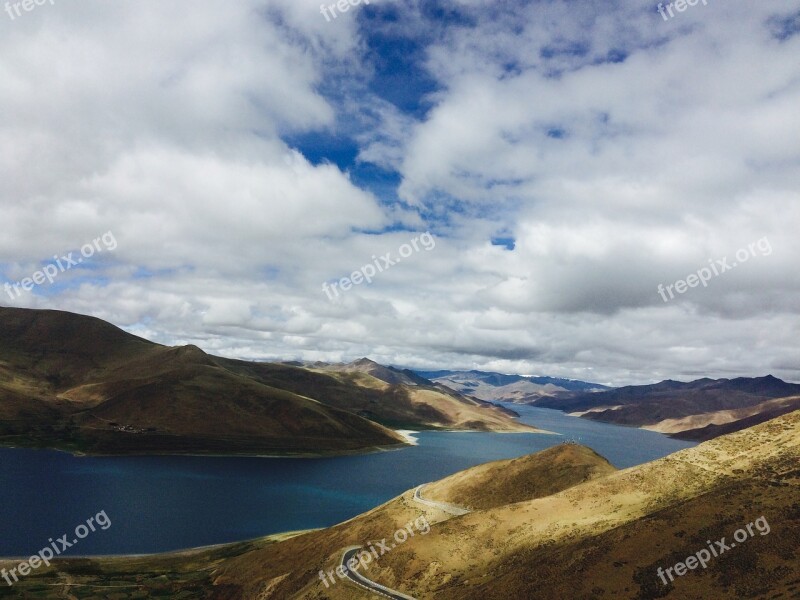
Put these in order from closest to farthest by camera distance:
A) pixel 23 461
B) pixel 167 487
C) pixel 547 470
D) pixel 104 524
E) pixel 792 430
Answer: pixel 792 430 → pixel 547 470 → pixel 104 524 → pixel 167 487 → pixel 23 461

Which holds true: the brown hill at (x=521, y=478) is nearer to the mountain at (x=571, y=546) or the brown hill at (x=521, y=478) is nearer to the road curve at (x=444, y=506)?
the mountain at (x=571, y=546)

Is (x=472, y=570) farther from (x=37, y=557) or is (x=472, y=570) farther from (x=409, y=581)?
(x=37, y=557)

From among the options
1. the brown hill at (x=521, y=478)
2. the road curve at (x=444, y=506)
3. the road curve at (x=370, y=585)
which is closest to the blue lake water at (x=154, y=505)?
the road curve at (x=444, y=506)

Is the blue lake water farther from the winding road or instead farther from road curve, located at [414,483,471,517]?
the winding road

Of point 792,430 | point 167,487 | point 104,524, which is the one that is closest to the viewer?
point 792,430

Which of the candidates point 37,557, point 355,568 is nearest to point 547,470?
point 355,568

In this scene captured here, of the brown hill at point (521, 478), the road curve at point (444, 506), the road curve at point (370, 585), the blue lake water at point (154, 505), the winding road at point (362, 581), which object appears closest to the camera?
the road curve at point (370, 585)

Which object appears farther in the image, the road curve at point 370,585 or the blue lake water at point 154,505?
the blue lake water at point 154,505

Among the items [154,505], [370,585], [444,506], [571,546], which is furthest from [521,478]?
[154,505]
